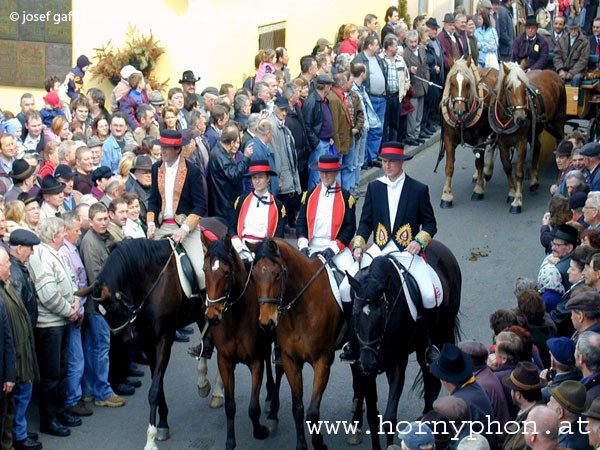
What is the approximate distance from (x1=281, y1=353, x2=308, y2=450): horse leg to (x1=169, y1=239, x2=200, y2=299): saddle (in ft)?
4.36

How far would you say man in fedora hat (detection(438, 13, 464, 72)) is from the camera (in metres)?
21.3

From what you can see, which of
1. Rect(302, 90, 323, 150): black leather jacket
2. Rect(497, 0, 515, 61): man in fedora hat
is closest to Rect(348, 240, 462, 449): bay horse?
Rect(302, 90, 323, 150): black leather jacket

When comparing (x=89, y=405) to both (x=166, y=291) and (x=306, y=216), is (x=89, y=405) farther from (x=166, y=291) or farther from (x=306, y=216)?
(x=306, y=216)

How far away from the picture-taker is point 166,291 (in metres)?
9.80

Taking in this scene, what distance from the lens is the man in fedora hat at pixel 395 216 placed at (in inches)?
382

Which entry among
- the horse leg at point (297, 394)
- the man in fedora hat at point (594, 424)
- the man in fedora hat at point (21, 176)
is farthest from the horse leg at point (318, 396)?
the man in fedora hat at point (21, 176)

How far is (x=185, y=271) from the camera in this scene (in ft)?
32.6

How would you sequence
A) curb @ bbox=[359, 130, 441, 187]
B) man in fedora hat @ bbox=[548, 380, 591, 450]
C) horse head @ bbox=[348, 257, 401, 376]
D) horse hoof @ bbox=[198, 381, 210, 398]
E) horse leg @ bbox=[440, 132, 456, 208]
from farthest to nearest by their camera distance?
1. curb @ bbox=[359, 130, 441, 187]
2. horse leg @ bbox=[440, 132, 456, 208]
3. horse hoof @ bbox=[198, 381, 210, 398]
4. horse head @ bbox=[348, 257, 401, 376]
5. man in fedora hat @ bbox=[548, 380, 591, 450]

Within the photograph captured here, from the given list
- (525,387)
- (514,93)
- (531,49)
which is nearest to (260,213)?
(525,387)

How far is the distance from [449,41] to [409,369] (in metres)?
11.6

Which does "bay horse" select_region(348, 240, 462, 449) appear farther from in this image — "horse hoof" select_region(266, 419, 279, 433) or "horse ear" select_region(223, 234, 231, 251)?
"horse ear" select_region(223, 234, 231, 251)

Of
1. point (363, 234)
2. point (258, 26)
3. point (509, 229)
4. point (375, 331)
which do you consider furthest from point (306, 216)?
point (258, 26)

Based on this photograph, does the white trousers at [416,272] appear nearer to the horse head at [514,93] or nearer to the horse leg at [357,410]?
the horse leg at [357,410]

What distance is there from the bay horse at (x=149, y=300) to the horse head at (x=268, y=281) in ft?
4.83
